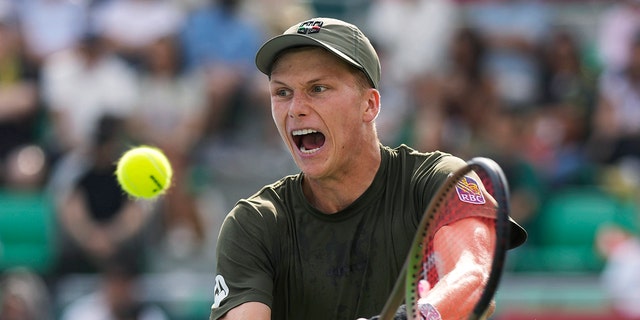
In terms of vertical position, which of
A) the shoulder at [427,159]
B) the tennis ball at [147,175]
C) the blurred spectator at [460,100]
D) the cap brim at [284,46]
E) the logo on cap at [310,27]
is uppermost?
the logo on cap at [310,27]

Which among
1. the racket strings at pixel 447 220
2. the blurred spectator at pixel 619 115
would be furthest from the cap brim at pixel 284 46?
the blurred spectator at pixel 619 115

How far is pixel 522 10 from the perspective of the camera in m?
12.0

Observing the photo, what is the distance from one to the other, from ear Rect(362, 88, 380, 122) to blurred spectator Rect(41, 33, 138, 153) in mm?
5880

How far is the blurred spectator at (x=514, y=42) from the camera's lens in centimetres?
1174

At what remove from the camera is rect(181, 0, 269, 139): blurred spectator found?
10.9 metres

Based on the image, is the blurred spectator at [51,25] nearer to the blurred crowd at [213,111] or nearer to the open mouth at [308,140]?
the blurred crowd at [213,111]

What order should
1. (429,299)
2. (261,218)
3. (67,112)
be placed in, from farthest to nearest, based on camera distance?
1. (67,112)
2. (261,218)
3. (429,299)

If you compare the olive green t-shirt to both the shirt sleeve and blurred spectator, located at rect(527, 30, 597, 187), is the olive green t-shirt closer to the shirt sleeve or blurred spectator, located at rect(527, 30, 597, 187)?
the shirt sleeve

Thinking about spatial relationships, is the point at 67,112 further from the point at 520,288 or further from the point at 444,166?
the point at 444,166

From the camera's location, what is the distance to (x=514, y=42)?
11812 mm

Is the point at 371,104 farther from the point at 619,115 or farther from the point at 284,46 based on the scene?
the point at 619,115

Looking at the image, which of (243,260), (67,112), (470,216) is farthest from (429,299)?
(67,112)

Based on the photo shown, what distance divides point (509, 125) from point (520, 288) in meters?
2.02

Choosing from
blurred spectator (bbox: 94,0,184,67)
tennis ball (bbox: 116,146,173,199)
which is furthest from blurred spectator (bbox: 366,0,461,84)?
tennis ball (bbox: 116,146,173,199)
